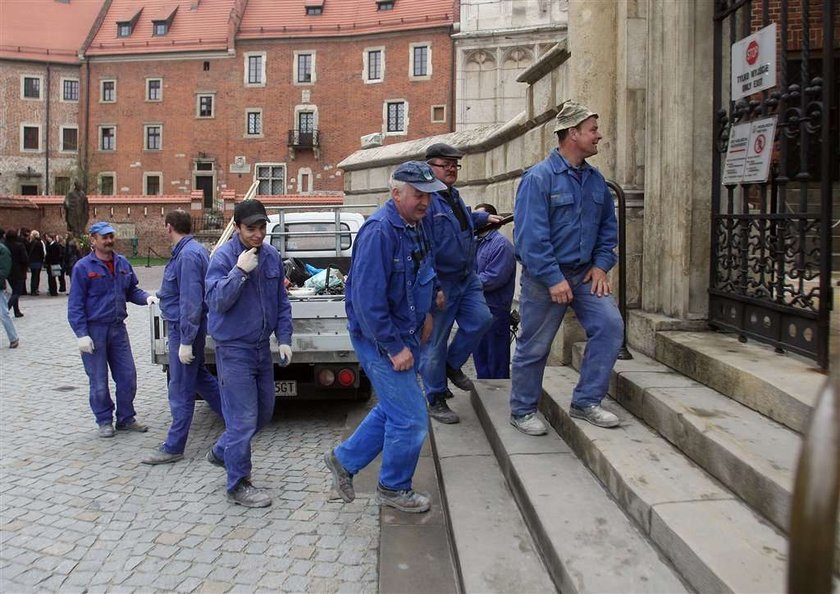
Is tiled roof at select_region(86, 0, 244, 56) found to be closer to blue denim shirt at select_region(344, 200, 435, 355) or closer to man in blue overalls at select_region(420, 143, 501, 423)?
man in blue overalls at select_region(420, 143, 501, 423)

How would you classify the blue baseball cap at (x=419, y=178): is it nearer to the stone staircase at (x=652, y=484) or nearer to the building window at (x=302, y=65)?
the stone staircase at (x=652, y=484)

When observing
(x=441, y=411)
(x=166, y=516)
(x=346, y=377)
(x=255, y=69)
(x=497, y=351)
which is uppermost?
(x=255, y=69)

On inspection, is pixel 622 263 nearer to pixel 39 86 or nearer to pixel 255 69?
pixel 255 69

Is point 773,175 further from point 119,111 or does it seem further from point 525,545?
point 119,111

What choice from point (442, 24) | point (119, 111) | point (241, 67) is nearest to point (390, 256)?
point (442, 24)

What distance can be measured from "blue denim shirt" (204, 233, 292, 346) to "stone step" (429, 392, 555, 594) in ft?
4.48

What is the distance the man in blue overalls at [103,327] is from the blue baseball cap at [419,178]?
3542 mm

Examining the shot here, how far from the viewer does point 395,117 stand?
4934 centimetres

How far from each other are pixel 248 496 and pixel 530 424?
1.79m

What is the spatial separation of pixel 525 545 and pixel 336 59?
5035 centimetres

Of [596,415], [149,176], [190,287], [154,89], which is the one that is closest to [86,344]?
[190,287]

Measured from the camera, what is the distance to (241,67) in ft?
167

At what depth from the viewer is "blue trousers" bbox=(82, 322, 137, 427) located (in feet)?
20.2

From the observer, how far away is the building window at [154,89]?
171 ft
